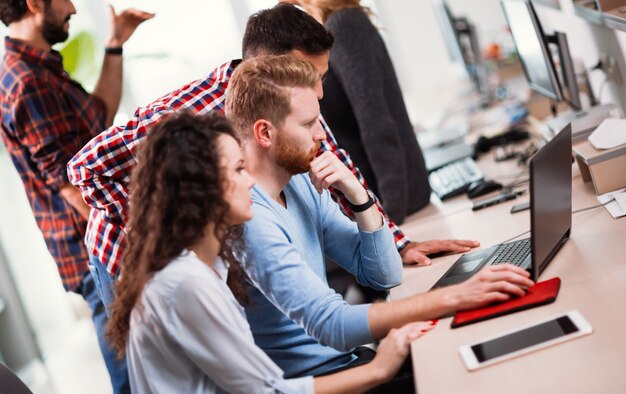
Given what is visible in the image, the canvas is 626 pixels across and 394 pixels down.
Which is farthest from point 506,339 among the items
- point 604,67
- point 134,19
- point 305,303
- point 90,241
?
point 134,19

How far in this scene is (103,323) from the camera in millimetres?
3010

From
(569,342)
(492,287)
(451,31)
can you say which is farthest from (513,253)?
(451,31)

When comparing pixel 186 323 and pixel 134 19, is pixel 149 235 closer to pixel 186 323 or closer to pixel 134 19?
pixel 186 323

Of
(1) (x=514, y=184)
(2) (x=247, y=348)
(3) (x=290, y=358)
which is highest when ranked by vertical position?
(2) (x=247, y=348)

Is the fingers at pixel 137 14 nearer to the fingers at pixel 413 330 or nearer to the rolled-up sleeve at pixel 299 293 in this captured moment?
the rolled-up sleeve at pixel 299 293

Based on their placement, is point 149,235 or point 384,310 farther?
point 384,310

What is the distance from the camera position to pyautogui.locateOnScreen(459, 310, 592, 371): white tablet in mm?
1488

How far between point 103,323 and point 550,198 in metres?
1.71

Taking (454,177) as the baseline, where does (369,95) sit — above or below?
above

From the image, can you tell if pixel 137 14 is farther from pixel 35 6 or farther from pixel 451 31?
pixel 451 31

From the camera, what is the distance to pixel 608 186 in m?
2.32

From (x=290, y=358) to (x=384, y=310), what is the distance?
0.32 m

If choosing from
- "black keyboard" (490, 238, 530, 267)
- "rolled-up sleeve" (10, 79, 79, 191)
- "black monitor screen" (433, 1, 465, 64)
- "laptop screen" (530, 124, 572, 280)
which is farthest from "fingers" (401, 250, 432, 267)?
"black monitor screen" (433, 1, 465, 64)

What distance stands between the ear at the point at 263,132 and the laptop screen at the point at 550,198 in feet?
1.96
